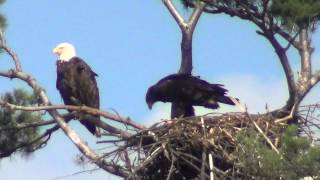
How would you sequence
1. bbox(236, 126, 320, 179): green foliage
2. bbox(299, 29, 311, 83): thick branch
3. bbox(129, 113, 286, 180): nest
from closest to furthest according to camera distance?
bbox(236, 126, 320, 179): green foliage → bbox(129, 113, 286, 180): nest → bbox(299, 29, 311, 83): thick branch

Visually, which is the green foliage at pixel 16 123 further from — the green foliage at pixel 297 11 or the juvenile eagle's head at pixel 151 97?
the green foliage at pixel 297 11

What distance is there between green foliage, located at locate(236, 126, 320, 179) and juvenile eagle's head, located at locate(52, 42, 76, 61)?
11.9 ft

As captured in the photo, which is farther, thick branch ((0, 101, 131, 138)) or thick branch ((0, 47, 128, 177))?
thick branch ((0, 101, 131, 138))

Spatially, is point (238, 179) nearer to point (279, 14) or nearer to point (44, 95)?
point (279, 14)

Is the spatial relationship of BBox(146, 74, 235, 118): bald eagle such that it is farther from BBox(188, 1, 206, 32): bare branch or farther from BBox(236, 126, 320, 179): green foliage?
BBox(236, 126, 320, 179): green foliage

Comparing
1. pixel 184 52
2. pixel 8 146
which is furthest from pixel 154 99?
pixel 8 146

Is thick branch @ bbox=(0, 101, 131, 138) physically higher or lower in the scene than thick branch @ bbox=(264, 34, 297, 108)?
lower

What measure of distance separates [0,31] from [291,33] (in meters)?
2.52

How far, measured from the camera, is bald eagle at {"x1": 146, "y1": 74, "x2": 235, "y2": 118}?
10219mm

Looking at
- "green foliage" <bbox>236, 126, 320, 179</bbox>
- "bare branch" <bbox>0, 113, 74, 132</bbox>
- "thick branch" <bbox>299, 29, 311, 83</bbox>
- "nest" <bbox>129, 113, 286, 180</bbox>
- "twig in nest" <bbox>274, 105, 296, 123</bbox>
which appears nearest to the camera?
"green foliage" <bbox>236, 126, 320, 179</bbox>

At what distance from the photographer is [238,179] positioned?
840cm

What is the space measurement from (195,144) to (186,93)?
156 cm

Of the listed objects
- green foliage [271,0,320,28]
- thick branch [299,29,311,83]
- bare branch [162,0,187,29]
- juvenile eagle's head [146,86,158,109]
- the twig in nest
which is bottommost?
the twig in nest

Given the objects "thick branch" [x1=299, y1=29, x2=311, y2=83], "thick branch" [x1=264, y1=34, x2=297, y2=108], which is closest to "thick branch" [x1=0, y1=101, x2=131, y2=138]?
"thick branch" [x1=264, y1=34, x2=297, y2=108]
